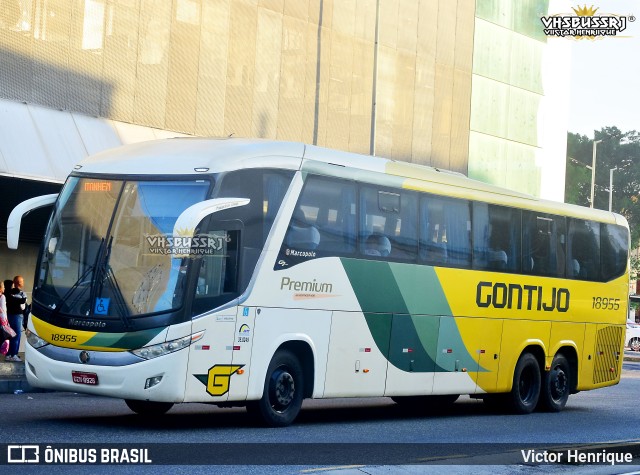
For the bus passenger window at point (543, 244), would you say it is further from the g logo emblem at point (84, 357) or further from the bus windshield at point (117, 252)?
the g logo emblem at point (84, 357)

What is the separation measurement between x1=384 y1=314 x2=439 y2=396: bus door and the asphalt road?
0.52m

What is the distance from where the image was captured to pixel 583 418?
20.0m

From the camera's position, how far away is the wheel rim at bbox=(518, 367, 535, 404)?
20.6 meters

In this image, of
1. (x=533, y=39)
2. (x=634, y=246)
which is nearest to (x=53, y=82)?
(x=533, y=39)

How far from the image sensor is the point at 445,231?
18.2m

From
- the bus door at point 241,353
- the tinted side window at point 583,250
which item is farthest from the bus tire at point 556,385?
the bus door at point 241,353

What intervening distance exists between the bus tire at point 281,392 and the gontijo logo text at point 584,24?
3311 centimetres

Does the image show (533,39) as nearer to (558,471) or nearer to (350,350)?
(350,350)

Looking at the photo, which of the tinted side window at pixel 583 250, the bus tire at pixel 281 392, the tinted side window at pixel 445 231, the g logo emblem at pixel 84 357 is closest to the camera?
the g logo emblem at pixel 84 357

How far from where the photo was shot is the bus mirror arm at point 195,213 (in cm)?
1302

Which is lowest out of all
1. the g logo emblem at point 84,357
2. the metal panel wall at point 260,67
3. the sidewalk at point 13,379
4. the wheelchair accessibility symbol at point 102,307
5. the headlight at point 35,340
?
the sidewalk at point 13,379

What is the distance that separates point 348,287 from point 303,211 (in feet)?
4.55

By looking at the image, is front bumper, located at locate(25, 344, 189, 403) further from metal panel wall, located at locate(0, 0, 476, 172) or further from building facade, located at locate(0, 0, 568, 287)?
metal panel wall, located at locate(0, 0, 476, 172)

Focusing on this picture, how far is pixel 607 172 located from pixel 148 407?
99489 millimetres
